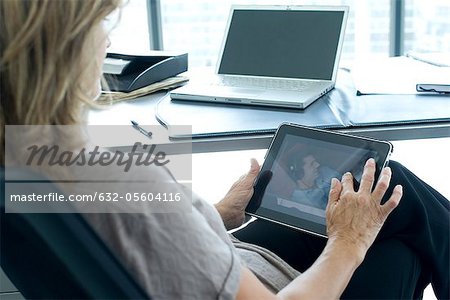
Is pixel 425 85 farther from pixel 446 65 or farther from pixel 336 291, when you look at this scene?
pixel 336 291

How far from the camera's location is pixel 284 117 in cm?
138

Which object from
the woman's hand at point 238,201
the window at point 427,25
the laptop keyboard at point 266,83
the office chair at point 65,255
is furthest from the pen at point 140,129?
the window at point 427,25

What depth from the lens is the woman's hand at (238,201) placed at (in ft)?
4.15

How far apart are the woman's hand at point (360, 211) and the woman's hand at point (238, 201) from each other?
0.68 feet

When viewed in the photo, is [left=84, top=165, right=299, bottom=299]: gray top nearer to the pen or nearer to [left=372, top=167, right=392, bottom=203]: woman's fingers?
[left=372, top=167, right=392, bottom=203]: woman's fingers

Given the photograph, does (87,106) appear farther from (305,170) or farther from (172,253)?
(305,170)

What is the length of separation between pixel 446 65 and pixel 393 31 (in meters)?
2.26

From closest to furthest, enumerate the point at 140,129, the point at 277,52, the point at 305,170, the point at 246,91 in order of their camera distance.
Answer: the point at 305,170 < the point at 140,129 < the point at 246,91 < the point at 277,52

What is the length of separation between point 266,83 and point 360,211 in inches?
25.0

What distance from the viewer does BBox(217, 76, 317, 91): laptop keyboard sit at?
1588 mm

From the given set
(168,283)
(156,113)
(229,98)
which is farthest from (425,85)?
(168,283)

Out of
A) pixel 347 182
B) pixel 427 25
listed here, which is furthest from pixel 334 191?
pixel 427 25

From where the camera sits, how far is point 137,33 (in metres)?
3.80

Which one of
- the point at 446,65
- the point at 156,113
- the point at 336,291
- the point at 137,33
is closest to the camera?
the point at 336,291
